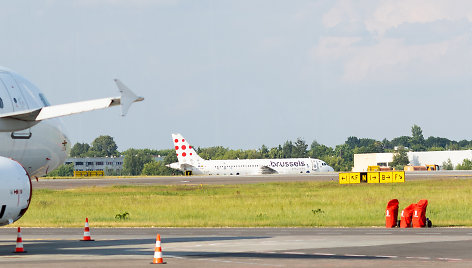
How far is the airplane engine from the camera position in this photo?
88.1 ft

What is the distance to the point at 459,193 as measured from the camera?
7588cm

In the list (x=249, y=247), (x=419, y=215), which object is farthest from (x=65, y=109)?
(x=419, y=215)

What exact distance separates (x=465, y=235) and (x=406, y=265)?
46.0 feet

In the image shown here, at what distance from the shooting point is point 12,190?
2720cm

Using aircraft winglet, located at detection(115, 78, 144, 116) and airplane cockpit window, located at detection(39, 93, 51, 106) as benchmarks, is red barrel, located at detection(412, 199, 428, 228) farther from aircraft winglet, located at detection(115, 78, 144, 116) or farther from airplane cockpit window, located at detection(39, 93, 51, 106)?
aircraft winglet, located at detection(115, 78, 144, 116)

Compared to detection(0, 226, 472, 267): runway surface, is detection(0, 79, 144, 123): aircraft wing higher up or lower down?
higher up

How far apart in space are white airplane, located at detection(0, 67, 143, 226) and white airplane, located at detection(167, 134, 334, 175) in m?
136

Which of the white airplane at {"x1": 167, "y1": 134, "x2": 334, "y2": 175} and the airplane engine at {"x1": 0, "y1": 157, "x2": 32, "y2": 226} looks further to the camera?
the white airplane at {"x1": 167, "y1": 134, "x2": 334, "y2": 175}

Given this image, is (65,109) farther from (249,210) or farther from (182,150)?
(182,150)

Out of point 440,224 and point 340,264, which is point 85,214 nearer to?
point 440,224

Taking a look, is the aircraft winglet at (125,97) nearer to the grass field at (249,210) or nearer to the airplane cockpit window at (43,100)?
the airplane cockpit window at (43,100)

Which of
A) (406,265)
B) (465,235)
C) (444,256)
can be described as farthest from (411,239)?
(406,265)

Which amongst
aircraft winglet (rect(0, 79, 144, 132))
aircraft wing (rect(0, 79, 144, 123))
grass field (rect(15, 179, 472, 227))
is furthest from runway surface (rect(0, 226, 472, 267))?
grass field (rect(15, 179, 472, 227))

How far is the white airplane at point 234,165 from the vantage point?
17000cm
